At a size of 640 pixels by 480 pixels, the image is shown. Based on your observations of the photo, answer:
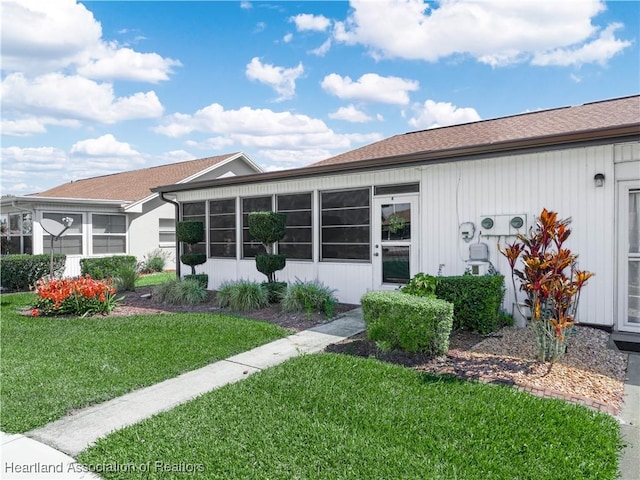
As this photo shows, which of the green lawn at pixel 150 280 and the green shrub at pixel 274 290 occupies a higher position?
the green shrub at pixel 274 290

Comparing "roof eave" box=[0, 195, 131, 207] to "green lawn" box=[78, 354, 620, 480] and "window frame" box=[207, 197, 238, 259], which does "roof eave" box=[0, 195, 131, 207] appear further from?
"green lawn" box=[78, 354, 620, 480]

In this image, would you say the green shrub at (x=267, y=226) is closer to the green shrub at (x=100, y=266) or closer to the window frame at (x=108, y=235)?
the green shrub at (x=100, y=266)

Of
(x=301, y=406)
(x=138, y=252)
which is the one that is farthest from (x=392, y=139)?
(x=138, y=252)

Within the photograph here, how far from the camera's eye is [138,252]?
16.3 metres

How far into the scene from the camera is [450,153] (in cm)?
658

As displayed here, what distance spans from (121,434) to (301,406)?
1457mm

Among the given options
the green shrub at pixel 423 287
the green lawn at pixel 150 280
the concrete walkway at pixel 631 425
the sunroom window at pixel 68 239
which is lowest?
the concrete walkway at pixel 631 425

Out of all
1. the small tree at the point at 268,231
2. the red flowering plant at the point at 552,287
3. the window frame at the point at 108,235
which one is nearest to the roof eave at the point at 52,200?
the window frame at the point at 108,235

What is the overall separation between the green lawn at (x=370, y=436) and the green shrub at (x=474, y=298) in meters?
1.95

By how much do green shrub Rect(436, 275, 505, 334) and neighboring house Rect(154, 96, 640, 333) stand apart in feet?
3.29

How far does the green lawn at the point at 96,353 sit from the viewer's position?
3867 millimetres

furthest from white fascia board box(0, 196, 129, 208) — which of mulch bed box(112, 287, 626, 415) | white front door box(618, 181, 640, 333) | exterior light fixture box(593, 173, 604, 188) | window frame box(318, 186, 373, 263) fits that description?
white front door box(618, 181, 640, 333)

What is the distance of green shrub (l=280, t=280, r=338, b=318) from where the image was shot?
293 inches

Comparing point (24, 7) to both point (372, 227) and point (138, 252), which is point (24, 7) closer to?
point (372, 227)
